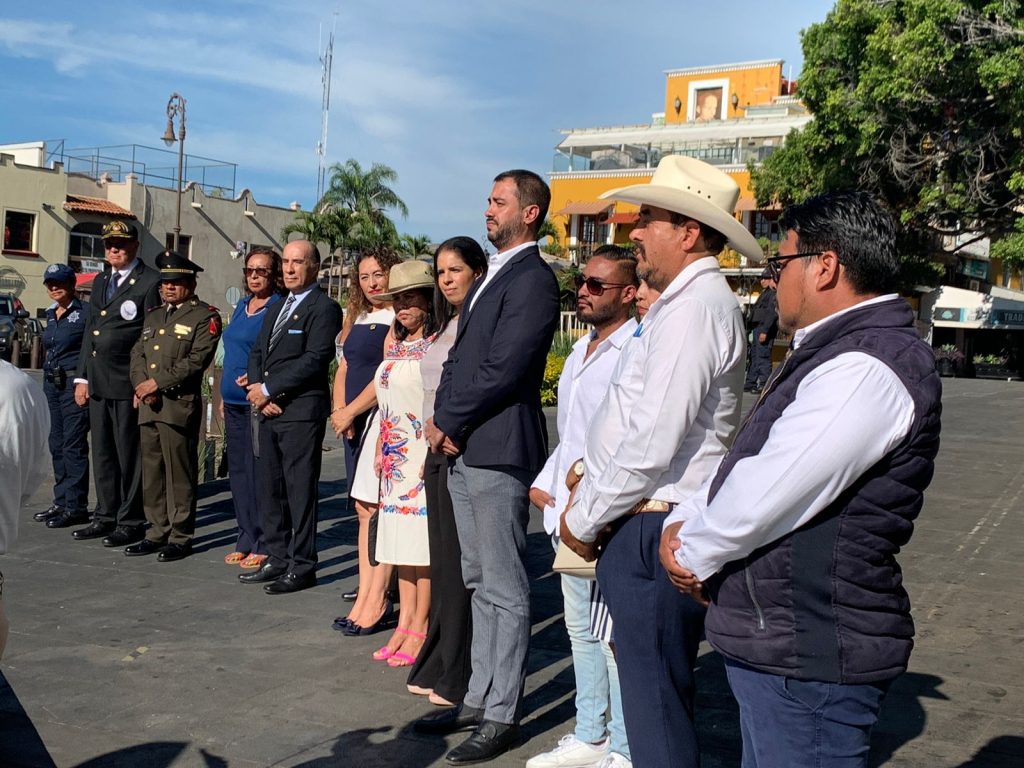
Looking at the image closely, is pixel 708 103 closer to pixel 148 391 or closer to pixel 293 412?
pixel 148 391

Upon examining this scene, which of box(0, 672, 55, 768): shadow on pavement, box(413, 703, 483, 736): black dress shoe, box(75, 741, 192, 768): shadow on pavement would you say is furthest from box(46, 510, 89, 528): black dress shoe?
box(413, 703, 483, 736): black dress shoe

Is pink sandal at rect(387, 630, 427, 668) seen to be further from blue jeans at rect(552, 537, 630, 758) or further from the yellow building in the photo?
the yellow building

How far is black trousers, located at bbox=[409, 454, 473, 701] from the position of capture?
483 centimetres

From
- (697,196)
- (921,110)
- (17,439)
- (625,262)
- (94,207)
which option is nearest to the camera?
(17,439)

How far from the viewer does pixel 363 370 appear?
679 centimetres

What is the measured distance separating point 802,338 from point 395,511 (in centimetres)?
328

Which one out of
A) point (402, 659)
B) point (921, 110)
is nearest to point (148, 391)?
point (402, 659)

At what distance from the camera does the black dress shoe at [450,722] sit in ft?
14.9

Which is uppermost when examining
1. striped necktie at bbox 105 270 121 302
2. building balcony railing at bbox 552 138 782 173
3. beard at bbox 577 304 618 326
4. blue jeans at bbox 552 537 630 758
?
building balcony railing at bbox 552 138 782 173

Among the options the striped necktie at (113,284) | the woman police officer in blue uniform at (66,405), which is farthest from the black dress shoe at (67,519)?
the striped necktie at (113,284)

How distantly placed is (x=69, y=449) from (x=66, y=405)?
0.44m

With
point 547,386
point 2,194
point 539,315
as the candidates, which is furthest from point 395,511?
point 2,194

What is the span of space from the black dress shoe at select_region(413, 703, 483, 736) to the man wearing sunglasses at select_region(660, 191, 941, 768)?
208 cm

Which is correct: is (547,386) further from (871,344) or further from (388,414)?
(871,344)
